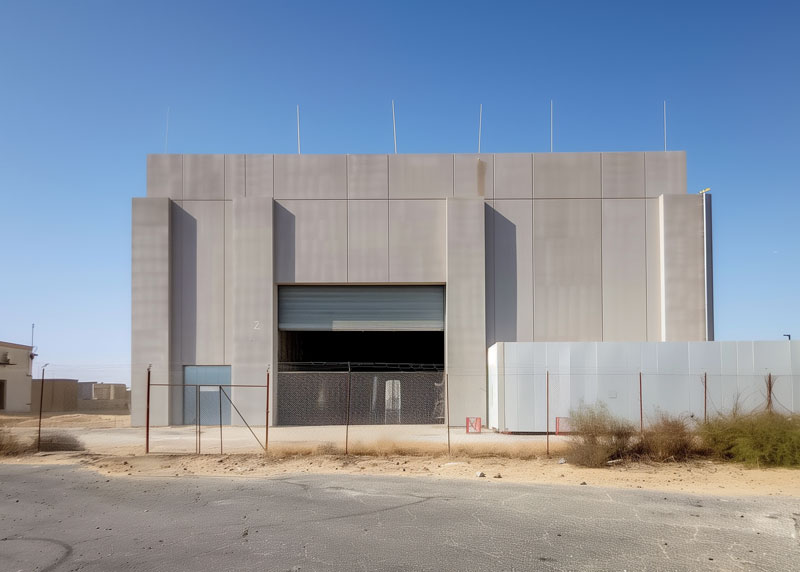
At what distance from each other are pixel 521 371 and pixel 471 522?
1638 cm

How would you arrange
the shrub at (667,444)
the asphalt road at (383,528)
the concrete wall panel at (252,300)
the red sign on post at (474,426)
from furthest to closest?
the concrete wall panel at (252,300) < the red sign on post at (474,426) < the shrub at (667,444) < the asphalt road at (383,528)

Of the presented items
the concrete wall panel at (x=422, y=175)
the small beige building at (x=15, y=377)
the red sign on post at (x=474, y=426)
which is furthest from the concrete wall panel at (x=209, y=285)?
the small beige building at (x=15, y=377)

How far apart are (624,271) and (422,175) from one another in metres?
10.2

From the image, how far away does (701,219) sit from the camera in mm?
32188

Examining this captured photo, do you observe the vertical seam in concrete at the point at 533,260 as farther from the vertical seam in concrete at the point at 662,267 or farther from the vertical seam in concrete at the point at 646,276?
the vertical seam in concrete at the point at 662,267

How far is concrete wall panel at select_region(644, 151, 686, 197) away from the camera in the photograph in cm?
3278

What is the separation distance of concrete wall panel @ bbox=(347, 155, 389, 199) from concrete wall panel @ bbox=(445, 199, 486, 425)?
3.19 metres

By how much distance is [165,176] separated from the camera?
33375 mm

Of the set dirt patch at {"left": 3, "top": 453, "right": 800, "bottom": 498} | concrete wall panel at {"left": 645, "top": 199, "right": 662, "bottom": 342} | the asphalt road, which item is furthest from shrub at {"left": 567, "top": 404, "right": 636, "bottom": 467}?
concrete wall panel at {"left": 645, "top": 199, "right": 662, "bottom": 342}

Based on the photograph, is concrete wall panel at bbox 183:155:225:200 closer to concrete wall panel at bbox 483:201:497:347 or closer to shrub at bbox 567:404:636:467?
concrete wall panel at bbox 483:201:497:347

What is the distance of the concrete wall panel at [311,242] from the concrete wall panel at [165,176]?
16.0 ft

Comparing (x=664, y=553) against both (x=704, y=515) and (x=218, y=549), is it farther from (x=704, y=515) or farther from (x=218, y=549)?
(x=218, y=549)

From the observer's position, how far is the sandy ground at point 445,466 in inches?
606

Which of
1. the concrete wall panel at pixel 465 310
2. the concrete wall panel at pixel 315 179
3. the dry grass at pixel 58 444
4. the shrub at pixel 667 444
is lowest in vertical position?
the dry grass at pixel 58 444
